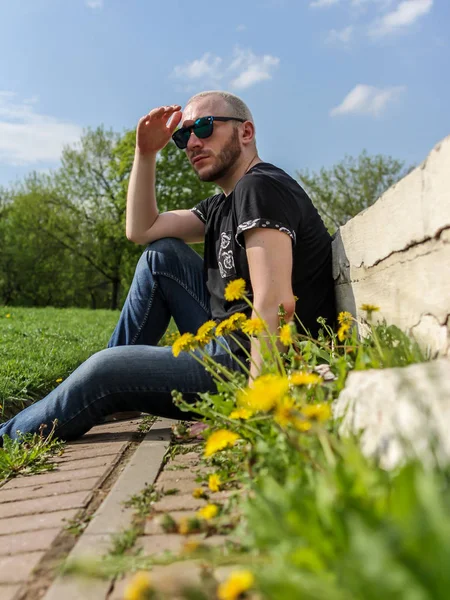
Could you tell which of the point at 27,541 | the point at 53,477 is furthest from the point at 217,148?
the point at 27,541

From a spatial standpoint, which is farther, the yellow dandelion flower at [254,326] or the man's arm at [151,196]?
the man's arm at [151,196]

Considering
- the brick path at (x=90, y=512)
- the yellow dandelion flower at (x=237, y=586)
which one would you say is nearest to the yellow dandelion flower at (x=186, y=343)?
the brick path at (x=90, y=512)

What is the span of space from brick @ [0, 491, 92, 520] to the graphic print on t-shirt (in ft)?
4.74

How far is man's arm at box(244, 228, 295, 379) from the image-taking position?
2.90 metres

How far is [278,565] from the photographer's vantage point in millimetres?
1140

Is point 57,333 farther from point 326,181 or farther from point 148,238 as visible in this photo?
point 326,181

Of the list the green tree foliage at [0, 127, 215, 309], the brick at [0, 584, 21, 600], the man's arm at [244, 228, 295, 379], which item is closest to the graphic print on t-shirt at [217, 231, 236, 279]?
the man's arm at [244, 228, 295, 379]

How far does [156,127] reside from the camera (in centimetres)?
423

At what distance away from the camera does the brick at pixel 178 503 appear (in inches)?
81.6

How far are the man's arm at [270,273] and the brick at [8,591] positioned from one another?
1.44 metres

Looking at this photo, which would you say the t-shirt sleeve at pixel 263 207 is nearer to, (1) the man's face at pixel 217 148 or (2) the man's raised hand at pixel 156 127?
(1) the man's face at pixel 217 148

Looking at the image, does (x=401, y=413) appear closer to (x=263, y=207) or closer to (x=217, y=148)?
(x=263, y=207)

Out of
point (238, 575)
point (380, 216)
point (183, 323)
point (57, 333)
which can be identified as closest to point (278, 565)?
point (238, 575)

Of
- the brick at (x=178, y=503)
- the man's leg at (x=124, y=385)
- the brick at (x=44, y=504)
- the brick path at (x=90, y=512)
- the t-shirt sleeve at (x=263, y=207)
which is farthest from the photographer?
the man's leg at (x=124, y=385)
